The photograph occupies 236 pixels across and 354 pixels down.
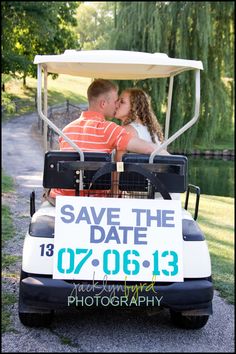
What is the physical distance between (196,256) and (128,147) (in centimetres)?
96

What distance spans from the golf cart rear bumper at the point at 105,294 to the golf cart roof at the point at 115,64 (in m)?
1.48

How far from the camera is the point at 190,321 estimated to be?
12.5 ft

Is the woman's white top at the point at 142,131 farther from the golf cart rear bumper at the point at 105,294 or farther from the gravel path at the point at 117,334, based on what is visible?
the golf cart rear bumper at the point at 105,294

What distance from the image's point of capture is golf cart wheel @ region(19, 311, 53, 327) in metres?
3.67

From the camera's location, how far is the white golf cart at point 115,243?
3479 mm

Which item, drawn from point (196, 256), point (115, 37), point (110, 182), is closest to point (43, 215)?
point (110, 182)

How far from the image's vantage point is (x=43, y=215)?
3.84 m

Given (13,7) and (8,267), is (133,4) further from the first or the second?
(8,267)

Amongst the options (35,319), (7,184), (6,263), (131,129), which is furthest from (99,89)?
(7,184)

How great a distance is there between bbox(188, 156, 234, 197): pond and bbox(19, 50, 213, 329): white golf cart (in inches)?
513

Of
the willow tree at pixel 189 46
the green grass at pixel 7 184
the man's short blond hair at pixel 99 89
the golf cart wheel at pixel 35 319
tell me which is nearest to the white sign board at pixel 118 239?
the golf cart wheel at pixel 35 319

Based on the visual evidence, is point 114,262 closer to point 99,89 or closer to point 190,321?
point 190,321

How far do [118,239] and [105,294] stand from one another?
36 cm

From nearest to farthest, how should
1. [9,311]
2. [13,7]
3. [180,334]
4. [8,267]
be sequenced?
[180,334] < [9,311] < [8,267] < [13,7]
